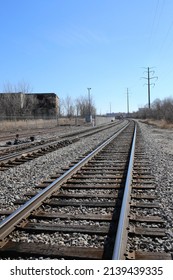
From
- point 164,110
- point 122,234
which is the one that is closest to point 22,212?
point 122,234

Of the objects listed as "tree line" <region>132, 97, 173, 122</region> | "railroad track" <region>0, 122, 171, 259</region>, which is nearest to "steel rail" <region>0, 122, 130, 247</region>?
"railroad track" <region>0, 122, 171, 259</region>

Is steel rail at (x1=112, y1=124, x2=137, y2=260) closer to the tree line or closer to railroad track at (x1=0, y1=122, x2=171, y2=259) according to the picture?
railroad track at (x1=0, y1=122, x2=171, y2=259)

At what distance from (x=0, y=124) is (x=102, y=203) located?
129 ft

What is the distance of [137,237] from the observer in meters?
4.51

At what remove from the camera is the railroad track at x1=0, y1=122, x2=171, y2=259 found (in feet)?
13.0

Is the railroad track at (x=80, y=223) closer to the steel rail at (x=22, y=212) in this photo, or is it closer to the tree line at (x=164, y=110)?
the steel rail at (x=22, y=212)

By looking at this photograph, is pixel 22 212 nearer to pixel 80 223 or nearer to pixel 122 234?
pixel 80 223

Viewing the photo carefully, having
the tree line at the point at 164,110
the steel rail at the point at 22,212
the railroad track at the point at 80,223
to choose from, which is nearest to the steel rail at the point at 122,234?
the railroad track at the point at 80,223

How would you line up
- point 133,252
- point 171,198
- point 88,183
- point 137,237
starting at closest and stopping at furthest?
point 133,252, point 137,237, point 171,198, point 88,183

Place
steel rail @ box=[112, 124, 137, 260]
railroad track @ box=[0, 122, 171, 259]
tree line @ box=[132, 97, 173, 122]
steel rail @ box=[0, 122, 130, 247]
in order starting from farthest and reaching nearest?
tree line @ box=[132, 97, 173, 122], steel rail @ box=[0, 122, 130, 247], railroad track @ box=[0, 122, 171, 259], steel rail @ box=[112, 124, 137, 260]
